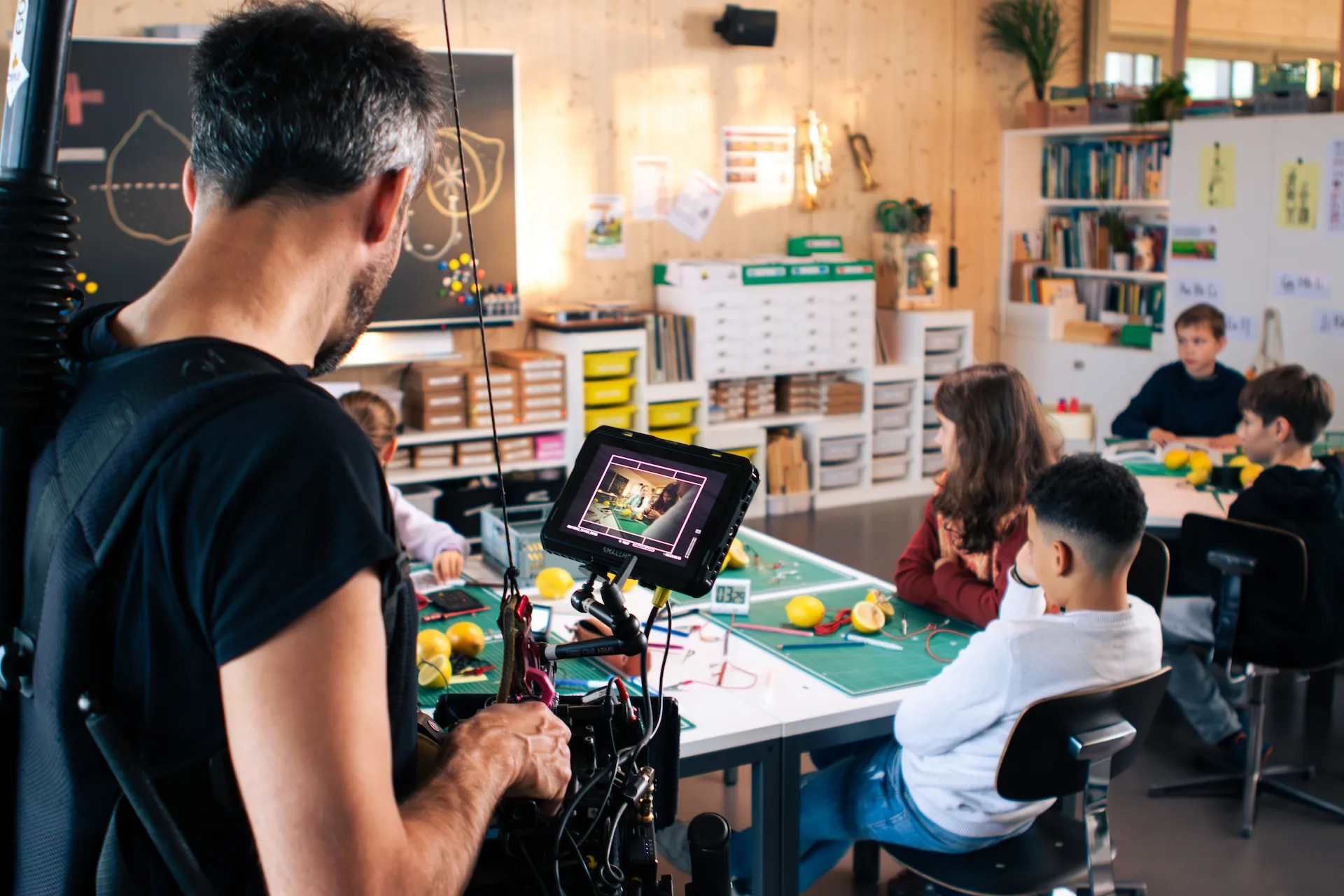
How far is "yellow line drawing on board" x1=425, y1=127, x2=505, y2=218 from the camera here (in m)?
5.41

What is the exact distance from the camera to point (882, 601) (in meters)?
2.67

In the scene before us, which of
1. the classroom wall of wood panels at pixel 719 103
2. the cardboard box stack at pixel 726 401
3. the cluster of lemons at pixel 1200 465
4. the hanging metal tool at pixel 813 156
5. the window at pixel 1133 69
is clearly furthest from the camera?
the window at pixel 1133 69

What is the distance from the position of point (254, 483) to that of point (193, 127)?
34 centimetres

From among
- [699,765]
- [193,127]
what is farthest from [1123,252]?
[193,127]

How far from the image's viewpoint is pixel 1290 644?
306 centimetres

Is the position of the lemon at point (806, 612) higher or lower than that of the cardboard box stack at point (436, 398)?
lower

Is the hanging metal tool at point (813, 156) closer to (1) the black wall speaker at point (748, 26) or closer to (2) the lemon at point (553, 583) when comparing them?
(1) the black wall speaker at point (748, 26)

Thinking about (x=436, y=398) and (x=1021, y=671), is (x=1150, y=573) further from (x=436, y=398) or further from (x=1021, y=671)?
(x=436, y=398)

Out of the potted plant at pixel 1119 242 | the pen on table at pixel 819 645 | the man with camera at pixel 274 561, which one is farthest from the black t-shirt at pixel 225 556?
the potted plant at pixel 1119 242

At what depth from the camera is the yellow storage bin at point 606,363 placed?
5730 mm

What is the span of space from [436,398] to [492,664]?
319 cm

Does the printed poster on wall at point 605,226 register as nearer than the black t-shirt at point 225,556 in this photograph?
No

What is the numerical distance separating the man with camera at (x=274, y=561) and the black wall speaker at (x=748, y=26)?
18.2 ft

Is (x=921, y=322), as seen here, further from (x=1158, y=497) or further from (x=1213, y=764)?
(x=1213, y=764)
